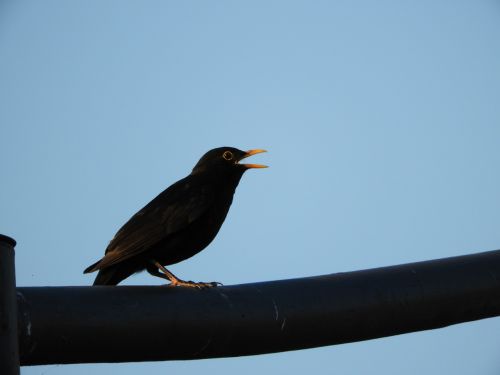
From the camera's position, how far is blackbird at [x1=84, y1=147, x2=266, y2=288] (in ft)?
16.7

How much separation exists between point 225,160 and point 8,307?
424 cm

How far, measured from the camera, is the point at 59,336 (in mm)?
2500

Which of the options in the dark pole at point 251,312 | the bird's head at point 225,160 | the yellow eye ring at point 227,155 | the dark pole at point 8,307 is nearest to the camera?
the dark pole at point 8,307

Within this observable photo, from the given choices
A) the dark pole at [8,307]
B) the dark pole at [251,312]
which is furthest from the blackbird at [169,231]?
the dark pole at [8,307]

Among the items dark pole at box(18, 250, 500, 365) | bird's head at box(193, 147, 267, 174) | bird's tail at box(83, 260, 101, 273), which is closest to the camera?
dark pole at box(18, 250, 500, 365)

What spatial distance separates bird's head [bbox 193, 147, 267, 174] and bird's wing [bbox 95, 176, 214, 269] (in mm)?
488

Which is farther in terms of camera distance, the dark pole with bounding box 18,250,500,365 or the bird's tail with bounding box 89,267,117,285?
the bird's tail with bounding box 89,267,117,285

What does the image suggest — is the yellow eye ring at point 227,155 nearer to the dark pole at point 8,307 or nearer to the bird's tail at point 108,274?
the bird's tail at point 108,274

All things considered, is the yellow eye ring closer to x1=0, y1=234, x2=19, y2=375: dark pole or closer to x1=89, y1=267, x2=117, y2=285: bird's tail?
x1=89, y1=267, x2=117, y2=285: bird's tail

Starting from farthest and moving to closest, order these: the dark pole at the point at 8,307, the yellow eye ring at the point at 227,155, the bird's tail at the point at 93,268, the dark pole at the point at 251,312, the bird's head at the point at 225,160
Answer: the yellow eye ring at the point at 227,155 < the bird's head at the point at 225,160 < the bird's tail at the point at 93,268 < the dark pole at the point at 251,312 < the dark pole at the point at 8,307

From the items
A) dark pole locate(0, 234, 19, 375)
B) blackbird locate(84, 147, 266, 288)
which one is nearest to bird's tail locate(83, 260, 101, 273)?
blackbird locate(84, 147, 266, 288)

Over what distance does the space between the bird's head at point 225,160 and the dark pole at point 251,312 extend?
3.37 meters

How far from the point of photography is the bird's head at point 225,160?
6.28m

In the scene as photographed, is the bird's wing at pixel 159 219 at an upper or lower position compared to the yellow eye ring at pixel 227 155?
lower
